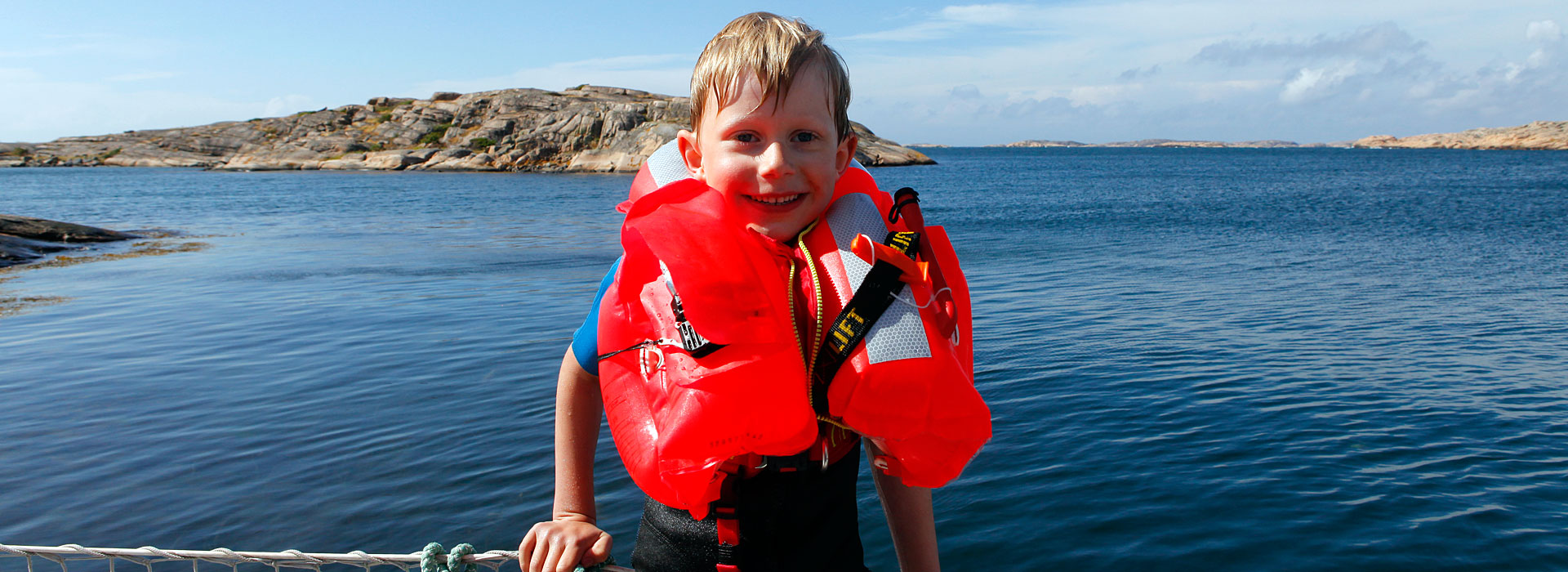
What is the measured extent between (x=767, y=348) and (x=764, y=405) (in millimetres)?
116

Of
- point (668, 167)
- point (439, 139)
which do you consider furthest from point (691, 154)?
point (439, 139)

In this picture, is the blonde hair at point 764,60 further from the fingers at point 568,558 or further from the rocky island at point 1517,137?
the rocky island at point 1517,137

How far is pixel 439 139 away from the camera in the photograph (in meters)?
93.9

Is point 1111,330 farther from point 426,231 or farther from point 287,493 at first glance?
point 426,231

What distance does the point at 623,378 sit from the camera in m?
1.95

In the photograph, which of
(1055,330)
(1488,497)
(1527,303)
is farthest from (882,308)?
(1527,303)

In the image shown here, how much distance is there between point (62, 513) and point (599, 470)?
12.9ft

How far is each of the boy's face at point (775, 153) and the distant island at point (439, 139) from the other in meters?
73.3

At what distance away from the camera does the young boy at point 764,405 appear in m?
1.83

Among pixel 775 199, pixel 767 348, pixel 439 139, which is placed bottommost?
pixel 767 348

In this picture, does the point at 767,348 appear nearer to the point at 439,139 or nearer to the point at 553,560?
the point at 553,560

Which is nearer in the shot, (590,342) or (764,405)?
(764,405)

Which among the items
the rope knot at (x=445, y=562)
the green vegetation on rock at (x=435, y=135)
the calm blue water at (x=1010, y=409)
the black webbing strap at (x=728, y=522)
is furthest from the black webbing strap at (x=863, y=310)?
the green vegetation on rock at (x=435, y=135)

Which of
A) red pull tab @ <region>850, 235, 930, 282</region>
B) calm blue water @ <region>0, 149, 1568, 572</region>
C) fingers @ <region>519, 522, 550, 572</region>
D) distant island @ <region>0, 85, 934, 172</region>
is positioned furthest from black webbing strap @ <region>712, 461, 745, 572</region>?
distant island @ <region>0, 85, 934, 172</region>
